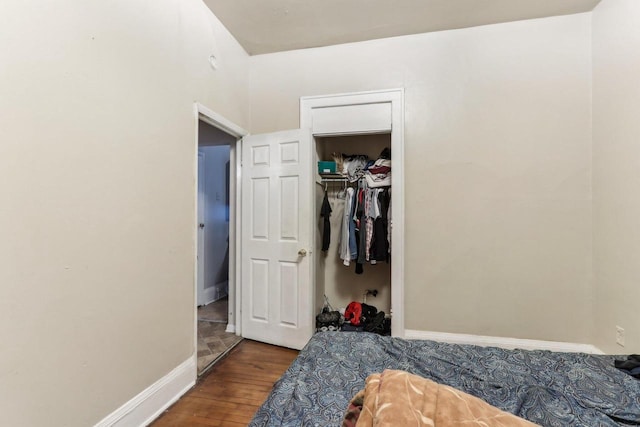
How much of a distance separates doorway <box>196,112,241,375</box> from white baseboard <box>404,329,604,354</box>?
1.93 meters

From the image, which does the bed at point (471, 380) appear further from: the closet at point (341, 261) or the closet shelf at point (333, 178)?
the closet shelf at point (333, 178)

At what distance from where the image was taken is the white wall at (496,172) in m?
2.43

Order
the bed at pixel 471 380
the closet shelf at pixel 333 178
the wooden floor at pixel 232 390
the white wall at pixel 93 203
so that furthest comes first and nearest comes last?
the closet shelf at pixel 333 178
the wooden floor at pixel 232 390
the white wall at pixel 93 203
the bed at pixel 471 380

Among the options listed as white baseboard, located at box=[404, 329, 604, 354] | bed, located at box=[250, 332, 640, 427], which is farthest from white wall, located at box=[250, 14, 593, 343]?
bed, located at box=[250, 332, 640, 427]

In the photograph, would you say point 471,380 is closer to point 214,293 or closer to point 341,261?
point 341,261

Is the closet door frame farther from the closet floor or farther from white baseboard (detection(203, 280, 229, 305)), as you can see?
white baseboard (detection(203, 280, 229, 305))

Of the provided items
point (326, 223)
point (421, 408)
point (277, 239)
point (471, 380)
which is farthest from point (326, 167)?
point (421, 408)

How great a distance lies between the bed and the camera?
990 millimetres

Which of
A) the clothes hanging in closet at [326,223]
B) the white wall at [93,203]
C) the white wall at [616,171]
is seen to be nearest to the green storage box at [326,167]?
the clothes hanging in closet at [326,223]

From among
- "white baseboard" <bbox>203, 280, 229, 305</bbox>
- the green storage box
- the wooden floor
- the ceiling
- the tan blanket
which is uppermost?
the ceiling

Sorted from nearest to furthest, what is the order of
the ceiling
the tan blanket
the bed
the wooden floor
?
1. the tan blanket
2. the bed
3. the wooden floor
4. the ceiling

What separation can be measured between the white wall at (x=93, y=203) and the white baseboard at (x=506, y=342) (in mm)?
2039

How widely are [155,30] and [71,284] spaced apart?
61.2 inches

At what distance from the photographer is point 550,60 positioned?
246 centimetres
